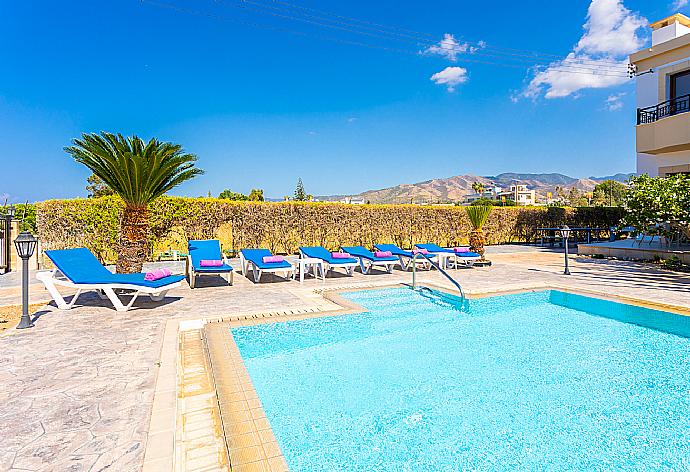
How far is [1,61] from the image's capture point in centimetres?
1902

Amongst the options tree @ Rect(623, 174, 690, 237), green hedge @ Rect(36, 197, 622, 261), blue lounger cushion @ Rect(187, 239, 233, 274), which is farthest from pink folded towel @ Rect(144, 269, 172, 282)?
tree @ Rect(623, 174, 690, 237)

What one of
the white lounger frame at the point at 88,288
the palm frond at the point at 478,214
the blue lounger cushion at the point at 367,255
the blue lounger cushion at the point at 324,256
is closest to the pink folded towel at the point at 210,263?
the white lounger frame at the point at 88,288

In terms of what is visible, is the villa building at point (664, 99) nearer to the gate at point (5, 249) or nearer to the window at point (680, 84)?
the window at point (680, 84)

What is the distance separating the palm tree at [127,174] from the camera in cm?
924

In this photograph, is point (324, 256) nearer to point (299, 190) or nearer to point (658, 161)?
point (658, 161)

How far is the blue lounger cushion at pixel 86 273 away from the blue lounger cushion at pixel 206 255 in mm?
1518

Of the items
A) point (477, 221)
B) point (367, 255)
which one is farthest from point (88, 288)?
point (477, 221)

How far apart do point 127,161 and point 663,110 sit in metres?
19.8

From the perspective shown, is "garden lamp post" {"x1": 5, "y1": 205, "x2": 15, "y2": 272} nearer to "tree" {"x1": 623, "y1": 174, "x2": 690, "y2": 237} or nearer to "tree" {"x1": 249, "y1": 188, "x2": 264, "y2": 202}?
"tree" {"x1": 623, "y1": 174, "x2": 690, "y2": 237}

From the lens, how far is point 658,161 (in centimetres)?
1745

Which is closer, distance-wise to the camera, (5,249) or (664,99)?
(5,249)

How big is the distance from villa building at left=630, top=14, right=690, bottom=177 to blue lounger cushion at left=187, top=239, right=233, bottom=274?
1627 centimetres

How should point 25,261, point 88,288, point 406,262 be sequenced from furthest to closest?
point 406,262 < point 88,288 < point 25,261

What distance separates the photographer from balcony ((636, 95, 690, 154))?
47.1 ft
